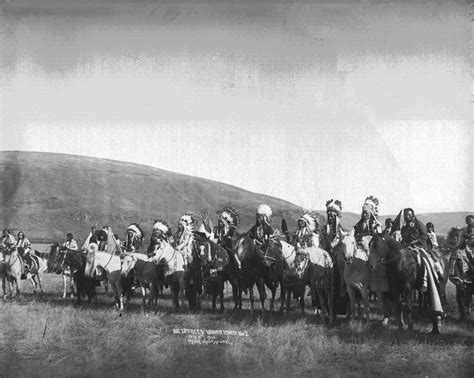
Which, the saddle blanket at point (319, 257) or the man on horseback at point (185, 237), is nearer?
the saddle blanket at point (319, 257)

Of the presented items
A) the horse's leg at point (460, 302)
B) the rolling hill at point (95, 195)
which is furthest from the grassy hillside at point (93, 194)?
the horse's leg at point (460, 302)

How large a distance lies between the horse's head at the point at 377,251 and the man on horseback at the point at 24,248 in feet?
19.3

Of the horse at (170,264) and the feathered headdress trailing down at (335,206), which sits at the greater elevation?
the feathered headdress trailing down at (335,206)

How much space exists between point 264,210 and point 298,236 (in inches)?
30.8

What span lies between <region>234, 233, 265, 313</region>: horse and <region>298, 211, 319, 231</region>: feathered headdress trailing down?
1083mm

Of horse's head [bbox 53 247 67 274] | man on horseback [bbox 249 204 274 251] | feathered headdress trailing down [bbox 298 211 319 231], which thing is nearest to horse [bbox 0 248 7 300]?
horse's head [bbox 53 247 67 274]

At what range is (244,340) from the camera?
366 inches

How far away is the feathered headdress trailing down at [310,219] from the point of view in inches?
385

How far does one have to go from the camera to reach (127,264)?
1072 cm

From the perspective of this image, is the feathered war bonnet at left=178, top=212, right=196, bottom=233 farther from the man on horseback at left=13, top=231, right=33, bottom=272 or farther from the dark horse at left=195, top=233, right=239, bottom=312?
the man on horseback at left=13, top=231, right=33, bottom=272

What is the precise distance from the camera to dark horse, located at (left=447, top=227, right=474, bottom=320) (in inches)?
377

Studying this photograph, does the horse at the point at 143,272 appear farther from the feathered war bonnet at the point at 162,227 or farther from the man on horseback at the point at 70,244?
the man on horseback at the point at 70,244

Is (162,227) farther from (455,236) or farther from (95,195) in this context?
(455,236)

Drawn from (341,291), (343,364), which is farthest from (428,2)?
(343,364)
